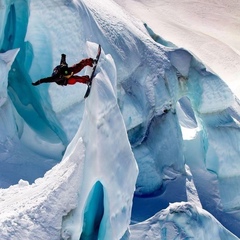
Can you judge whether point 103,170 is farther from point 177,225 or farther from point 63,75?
point 177,225

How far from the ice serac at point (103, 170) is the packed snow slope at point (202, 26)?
734 cm

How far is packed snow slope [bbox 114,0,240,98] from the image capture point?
503 inches

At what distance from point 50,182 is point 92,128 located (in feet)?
1.88

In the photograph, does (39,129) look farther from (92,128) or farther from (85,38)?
(92,128)

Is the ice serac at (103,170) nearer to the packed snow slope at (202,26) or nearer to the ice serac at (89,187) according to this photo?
the ice serac at (89,187)

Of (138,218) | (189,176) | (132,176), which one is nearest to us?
(132,176)

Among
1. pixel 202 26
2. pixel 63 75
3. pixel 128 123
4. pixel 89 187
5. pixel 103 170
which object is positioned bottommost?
pixel 202 26

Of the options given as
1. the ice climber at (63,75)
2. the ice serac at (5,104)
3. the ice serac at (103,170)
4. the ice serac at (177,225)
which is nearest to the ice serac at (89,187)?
the ice serac at (103,170)

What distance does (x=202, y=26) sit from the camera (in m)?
14.6

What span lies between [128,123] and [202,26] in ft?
27.5

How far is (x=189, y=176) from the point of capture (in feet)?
24.1

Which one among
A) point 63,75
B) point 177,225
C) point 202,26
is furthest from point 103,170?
point 202,26

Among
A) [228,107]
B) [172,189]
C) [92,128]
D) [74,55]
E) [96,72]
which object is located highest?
[96,72]

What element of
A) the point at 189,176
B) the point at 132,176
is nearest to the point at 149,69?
the point at 189,176
